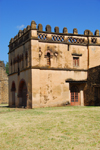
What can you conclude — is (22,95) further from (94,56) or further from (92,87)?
(94,56)

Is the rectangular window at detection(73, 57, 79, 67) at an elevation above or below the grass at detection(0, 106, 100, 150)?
above

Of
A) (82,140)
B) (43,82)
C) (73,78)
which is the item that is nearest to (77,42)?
(73,78)

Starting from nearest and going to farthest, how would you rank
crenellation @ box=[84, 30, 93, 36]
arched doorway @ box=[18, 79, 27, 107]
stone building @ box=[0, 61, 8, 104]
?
crenellation @ box=[84, 30, 93, 36]
arched doorway @ box=[18, 79, 27, 107]
stone building @ box=[0, 61, 8, 104]

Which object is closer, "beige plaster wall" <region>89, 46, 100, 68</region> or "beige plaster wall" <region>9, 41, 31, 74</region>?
"beige plaster wall" <region>9, 41, 31, 74</region>

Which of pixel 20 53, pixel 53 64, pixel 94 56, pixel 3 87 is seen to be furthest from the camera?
pixel 3 87

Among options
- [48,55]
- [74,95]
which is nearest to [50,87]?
[74,95]

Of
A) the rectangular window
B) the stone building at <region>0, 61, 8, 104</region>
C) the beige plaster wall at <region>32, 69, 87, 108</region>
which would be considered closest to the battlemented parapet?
the rectangular window

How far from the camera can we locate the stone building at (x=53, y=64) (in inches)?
800

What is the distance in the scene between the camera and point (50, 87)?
20.9 meters

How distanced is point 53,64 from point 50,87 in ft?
7.44

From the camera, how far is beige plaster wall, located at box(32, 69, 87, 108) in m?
20.1

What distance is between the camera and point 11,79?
26344 millimetres

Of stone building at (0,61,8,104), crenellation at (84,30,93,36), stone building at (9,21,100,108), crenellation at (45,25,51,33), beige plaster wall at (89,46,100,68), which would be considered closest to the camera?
stone building at (9,21,100,108)

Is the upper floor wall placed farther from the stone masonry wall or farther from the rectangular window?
the stone masonry wall
